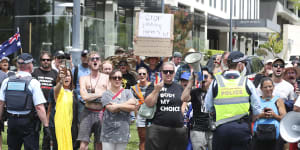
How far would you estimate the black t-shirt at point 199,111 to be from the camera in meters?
8.59

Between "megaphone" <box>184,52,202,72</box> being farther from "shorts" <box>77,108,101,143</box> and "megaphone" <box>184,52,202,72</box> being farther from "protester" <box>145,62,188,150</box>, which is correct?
"shorts" <box>77,108,101,143</box>

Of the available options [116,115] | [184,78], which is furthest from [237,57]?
[116,115]

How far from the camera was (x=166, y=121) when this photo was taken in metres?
8.05

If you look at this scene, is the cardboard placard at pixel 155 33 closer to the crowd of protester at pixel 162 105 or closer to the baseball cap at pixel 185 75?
the crowd of protester at pixel 162 105

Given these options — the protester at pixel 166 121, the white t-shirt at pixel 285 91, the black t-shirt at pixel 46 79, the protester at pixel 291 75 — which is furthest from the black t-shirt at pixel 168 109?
the black t-shirt at pixel 46 79

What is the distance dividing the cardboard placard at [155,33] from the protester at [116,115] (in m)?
2.82

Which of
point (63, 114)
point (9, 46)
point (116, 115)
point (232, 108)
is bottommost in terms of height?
point (63, 114)

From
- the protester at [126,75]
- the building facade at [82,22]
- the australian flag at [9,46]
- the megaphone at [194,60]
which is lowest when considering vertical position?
the protester at [126,75]

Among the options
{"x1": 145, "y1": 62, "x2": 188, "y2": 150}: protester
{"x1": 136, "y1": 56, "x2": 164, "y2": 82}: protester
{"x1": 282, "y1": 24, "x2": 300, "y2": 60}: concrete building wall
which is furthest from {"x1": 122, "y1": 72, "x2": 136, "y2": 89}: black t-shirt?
{"x1": 282, "y1": 24, "x2": 300, "y2": 60}: concrete building wall

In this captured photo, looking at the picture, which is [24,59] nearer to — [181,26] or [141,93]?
[141,93]

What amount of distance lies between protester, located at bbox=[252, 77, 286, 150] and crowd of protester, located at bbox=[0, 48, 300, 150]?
15 mm

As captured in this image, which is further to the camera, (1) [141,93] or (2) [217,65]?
(1) [141,93]

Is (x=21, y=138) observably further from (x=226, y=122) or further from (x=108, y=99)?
(x=226, y=122)

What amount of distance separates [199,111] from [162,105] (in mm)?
833
